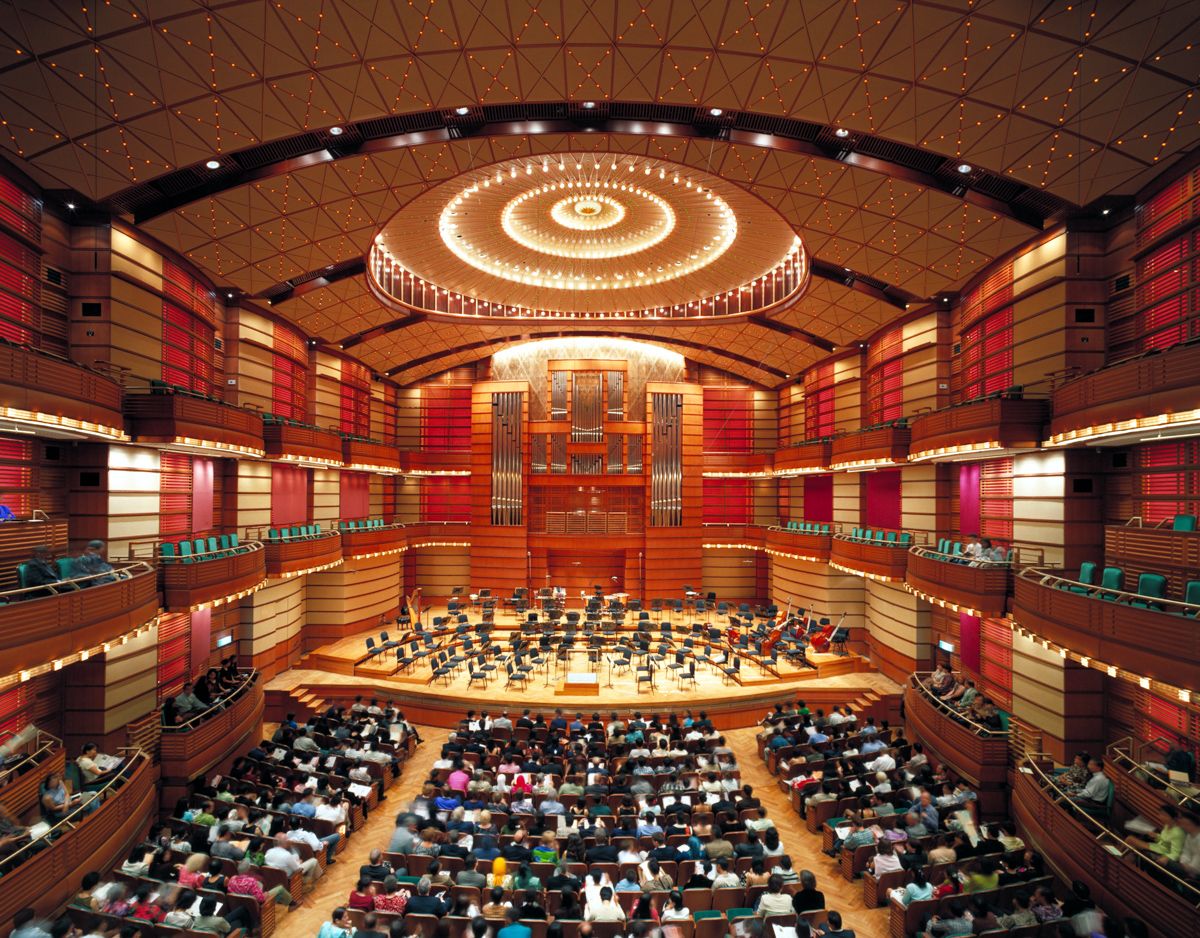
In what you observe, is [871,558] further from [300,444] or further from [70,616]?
[70,616]

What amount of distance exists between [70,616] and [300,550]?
28.0ft

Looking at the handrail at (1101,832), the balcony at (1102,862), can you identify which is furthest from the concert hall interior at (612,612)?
the handrail at (1101,832)

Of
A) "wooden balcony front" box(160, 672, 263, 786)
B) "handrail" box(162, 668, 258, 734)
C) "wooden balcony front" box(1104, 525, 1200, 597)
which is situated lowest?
"wooden balcony front" box(160, 672, 263, 786)

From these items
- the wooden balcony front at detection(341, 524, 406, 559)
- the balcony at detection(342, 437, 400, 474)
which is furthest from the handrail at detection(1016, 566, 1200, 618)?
the balcony at detection(342, 437, 400, 474)

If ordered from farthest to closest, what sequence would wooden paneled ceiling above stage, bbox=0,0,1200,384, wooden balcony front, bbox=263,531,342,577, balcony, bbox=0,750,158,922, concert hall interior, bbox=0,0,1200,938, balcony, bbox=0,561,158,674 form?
wooden balcony front, bbox=263,531,342,577, wooden paneled ceiling above stage, bbox=0,0,1200,384, concert hall interior, bbox=0,0,1200,938, balcony, bbox=0,561,158,674, balcony, bbox=0,750,158,922

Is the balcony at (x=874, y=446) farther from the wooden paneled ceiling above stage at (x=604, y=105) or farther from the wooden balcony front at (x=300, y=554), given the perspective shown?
the wooden balcony front at (x=300, y=554)

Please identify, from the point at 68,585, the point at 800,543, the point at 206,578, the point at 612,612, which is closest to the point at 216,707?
the point at 206,578

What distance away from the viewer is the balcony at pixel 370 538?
21.0 m

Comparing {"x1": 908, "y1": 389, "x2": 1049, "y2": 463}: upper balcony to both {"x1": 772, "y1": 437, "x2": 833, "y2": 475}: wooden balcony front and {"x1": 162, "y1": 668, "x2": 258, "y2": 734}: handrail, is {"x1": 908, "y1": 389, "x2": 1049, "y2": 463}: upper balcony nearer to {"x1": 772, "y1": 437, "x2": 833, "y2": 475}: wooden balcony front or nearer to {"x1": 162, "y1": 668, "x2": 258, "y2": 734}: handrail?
{"x1": 772, "y1": 437, "x2": 833, "y2": 475}: wooden balcony front

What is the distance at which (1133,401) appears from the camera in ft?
30.3

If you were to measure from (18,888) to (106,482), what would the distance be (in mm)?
7786

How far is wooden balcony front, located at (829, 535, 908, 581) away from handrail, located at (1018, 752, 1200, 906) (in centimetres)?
633

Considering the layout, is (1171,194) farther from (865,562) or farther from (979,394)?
(865,562)

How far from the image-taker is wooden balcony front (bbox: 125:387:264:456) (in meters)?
12.5
